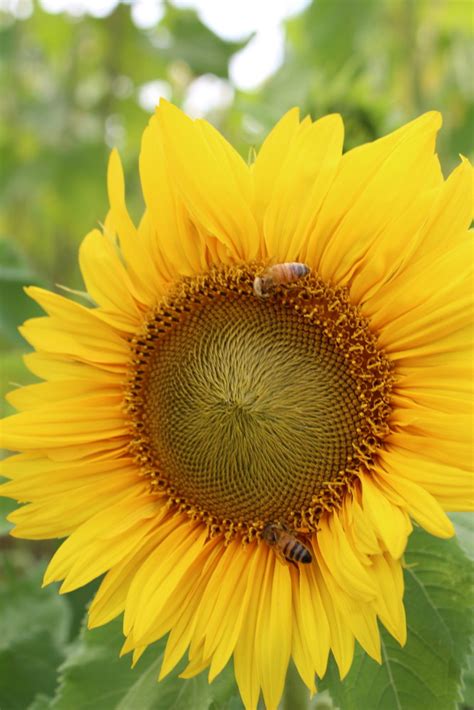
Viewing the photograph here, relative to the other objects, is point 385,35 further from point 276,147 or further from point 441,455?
point 441,455

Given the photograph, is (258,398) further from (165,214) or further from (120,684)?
(120,684)

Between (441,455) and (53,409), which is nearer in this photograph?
(441,455)

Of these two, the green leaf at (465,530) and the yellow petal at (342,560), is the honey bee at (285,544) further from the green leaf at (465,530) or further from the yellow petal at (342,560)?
the green leaf at (465,530)

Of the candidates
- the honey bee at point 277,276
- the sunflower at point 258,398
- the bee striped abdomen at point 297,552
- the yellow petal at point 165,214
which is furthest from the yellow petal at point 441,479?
the yellow petal at point 165,214

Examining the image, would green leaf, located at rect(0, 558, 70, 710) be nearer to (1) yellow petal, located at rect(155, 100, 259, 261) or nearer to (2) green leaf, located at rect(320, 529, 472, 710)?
(2) green leaf, located at rect(320, 529, 472, 710)

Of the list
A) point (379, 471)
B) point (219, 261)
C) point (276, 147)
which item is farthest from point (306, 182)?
point (379, 471)

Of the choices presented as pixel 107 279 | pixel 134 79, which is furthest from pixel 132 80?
pixel 107 279

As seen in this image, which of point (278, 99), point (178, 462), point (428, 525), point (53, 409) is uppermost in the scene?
point (278, 99)
